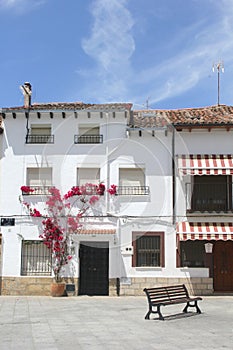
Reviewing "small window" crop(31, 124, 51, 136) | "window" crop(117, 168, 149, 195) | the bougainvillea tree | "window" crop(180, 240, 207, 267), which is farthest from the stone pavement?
"small window" crop(31, 124, 51, 136)

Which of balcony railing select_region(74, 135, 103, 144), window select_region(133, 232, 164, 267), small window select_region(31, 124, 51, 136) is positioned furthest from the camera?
small window select_region(31, 124, 51, 136)

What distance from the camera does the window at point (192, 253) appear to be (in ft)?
76.2

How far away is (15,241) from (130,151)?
7208 millimetres

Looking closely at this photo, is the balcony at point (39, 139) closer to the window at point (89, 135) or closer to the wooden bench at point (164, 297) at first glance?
the window at point (89, 135)

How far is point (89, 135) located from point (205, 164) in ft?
19.7

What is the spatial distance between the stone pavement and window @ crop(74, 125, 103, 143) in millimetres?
8025

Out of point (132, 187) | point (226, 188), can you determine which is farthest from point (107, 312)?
point (226, 188)

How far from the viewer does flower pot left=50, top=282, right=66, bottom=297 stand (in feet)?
73.6

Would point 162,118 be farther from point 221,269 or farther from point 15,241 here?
point 15,241

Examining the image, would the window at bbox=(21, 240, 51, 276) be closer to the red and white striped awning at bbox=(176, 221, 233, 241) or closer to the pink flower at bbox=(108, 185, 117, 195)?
the pink flower at bbox=(108, 185, 117, 195)

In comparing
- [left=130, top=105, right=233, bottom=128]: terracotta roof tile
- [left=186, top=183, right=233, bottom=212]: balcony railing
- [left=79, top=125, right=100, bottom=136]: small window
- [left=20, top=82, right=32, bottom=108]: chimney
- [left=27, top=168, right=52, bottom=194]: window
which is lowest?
[left=186, top=183, right=233, bottom=212]: balcony railing

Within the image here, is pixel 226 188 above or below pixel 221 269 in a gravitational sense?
above

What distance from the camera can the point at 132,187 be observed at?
23844 mm

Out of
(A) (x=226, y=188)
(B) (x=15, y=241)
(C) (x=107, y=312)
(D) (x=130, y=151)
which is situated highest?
(D) (x=130, y=151)
